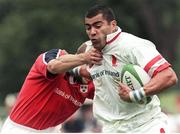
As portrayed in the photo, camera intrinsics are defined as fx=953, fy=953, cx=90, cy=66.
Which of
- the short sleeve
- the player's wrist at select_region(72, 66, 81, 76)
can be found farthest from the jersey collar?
the player's wrist at select_region(72, 66, 81, 76)

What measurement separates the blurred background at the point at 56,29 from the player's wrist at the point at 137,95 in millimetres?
31943

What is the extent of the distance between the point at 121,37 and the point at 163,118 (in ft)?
3.59

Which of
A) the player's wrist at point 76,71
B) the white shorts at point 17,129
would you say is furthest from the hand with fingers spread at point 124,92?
the white shorts at point 17,129

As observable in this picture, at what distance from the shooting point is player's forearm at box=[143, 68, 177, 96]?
34.4 feet

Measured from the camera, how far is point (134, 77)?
10820 millimetres

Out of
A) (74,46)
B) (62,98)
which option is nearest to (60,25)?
(74,46)

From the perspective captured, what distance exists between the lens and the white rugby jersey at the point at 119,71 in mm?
10703

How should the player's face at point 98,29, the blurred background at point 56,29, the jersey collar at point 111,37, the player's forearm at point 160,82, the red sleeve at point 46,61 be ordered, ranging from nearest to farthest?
1. the player's forearm at point 160,82
2. the player's face at point 98,29
3. the jersey collar at point 111,37
4. the red sleeve at point 46,61
5. the blurred background at point 56,29

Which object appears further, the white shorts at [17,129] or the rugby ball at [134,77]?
the white shorts at [17,129]

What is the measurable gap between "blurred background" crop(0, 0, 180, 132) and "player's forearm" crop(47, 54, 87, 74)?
102 ft

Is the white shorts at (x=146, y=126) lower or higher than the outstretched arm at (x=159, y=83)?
lower

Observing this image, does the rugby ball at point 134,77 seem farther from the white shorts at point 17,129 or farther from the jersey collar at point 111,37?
the white shorts at point 17,129

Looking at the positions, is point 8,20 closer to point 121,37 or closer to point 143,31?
point 143,31

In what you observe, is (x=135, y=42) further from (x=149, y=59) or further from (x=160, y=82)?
(x=160, y=82)
